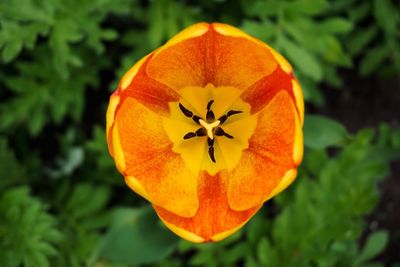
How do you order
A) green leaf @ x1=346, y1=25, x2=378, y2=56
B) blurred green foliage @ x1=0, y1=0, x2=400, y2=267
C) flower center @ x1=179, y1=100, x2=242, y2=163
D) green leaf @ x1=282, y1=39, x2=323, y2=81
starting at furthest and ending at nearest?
green leaf @ x1=346, y1=25, x2=378, y2=56
green leaf @ x1=282, y1=39, x2=323, y2=81
blurred green foliage @ x1=0, y1=0, x2=400, y2=267
flower center @ x1=179, y1=100, x2=242, y2=163

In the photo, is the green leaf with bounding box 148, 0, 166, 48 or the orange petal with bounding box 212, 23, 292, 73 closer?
the orange petal with bounding box 212, 23, 292, 73

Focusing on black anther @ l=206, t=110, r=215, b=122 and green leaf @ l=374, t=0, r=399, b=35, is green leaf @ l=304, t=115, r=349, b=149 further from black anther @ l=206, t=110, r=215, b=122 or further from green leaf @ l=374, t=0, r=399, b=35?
green leaf @ l=374, t=0, r=399, b=35

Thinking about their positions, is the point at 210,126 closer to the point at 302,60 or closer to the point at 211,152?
the point at 211,152

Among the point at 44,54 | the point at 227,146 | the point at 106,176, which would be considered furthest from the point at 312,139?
the point at 44,54

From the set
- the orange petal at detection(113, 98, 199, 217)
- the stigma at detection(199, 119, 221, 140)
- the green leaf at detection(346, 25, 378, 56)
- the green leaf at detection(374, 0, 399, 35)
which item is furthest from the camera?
the green leaf at detection(346, 25, 378, 56)

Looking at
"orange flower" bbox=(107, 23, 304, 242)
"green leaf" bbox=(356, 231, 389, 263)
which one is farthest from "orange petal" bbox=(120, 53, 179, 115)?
"green leaf" bbox=(356, 231, 389, 263)

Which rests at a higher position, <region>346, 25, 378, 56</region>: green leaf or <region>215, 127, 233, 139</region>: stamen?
<region>215, 127, 233, 139</region>: stamen

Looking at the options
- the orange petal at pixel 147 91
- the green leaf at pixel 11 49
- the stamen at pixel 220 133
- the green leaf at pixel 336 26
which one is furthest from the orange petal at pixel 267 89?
the green leaf at pixel 11 49
